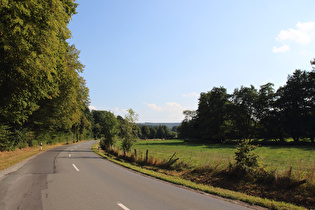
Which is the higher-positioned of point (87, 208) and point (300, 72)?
point (300, 72)

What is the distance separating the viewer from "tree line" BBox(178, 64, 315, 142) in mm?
42688

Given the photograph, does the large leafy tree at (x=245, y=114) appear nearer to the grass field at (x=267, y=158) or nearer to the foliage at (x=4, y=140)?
the grass field at (x=267, y=158)

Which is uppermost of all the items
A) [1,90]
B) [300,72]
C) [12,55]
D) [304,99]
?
[300,72]

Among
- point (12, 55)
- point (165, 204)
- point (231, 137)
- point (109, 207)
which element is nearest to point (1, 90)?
point (12, 55)

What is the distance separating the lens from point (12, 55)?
29.6ft

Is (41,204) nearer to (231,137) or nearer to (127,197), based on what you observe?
(127,197)

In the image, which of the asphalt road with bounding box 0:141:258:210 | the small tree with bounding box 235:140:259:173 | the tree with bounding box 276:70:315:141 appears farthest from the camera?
the tree with bounding box 276:70:315:141

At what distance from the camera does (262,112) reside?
51.1 meters

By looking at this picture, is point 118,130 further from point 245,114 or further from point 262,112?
point 262,112

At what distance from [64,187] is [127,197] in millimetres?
2852

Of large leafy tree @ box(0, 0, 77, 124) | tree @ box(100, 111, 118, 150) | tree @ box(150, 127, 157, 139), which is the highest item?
large leafy tree @ box(0, 0, 77, 124)

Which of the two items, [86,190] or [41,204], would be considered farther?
[86,190]

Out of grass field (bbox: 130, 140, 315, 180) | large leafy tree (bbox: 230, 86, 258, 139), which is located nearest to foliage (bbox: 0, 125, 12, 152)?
grass field (bbox: 130, 140, 315, 180)

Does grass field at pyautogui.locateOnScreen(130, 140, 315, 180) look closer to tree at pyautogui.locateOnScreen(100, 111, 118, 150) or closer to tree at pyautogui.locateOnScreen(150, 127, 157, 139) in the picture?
tree at pyautogui.locateOnScreen(100, 111, 118, 150)
